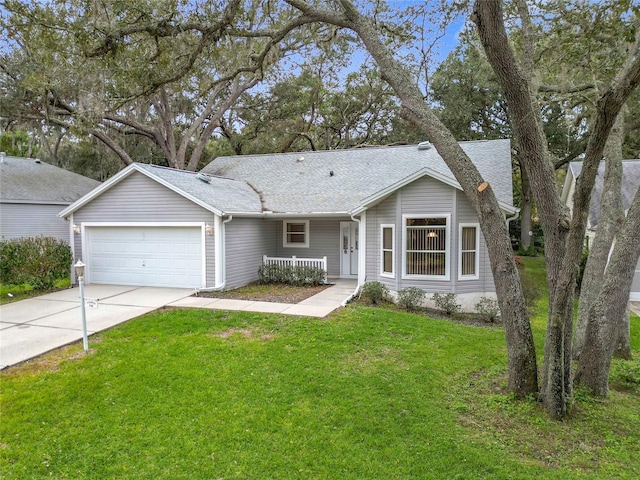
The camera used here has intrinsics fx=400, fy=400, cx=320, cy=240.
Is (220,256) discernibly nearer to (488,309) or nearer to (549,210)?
(488,309)

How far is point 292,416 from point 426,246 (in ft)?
22.8

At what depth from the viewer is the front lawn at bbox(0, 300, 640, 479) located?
375 centimetres

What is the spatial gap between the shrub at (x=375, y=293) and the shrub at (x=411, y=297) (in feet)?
1.65

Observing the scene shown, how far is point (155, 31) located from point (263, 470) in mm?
6473

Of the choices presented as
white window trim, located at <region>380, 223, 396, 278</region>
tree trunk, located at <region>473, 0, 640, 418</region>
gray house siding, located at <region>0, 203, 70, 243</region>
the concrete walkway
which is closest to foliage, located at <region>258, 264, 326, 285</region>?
the concrete walkway

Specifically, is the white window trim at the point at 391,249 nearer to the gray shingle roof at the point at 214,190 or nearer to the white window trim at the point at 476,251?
the white window trim at the point at 476,251

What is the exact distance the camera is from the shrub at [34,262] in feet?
36.1

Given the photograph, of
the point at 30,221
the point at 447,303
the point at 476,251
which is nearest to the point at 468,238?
the point at 476,251

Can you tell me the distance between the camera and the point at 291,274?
1277cm

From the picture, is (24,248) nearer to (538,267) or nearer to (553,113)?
(538,267)

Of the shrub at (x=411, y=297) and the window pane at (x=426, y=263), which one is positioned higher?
the window pane at (x=426, y=263)

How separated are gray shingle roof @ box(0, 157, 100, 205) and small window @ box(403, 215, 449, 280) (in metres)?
15.7

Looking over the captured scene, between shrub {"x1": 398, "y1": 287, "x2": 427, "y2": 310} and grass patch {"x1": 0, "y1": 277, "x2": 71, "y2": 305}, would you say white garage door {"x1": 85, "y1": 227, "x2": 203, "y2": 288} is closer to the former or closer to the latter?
grass patch {"x1": 0, "y1": 277, "x2": 71, "y2": 305}

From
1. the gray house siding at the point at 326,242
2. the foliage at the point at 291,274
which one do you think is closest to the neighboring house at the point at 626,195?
the gray house siding at the point at 326,242
